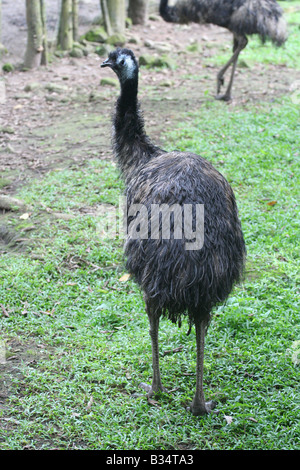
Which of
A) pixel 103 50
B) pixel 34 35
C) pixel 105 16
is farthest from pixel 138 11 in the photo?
pixel 34 35

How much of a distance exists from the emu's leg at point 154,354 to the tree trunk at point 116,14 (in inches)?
466

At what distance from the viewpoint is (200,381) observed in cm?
358

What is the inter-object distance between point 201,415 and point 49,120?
6965 mm

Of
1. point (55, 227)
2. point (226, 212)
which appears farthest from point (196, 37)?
point (226, 212)

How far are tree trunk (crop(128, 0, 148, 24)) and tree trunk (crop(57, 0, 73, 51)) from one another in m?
3.16

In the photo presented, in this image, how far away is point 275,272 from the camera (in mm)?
5105

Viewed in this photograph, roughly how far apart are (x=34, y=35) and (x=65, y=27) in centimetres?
152

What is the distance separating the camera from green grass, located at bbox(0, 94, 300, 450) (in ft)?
11.5

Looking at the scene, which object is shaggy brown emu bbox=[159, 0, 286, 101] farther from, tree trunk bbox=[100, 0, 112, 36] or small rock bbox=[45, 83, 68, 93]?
tree trunk bbox=[100, 0, 112, 36]

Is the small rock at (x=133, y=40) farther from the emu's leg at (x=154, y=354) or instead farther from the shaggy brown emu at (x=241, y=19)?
the emu's leg at (x=154, y=354)

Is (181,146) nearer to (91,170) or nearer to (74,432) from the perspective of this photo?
(91,170)

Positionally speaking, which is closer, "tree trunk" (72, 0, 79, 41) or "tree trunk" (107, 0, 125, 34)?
"tree trunk" (72, 0, 79, 41)

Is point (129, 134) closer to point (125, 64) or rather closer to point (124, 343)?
point (125, 64)

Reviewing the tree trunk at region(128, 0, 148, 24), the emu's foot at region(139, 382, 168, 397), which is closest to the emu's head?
the emu's foot at region(139, 382, 168, 397)
